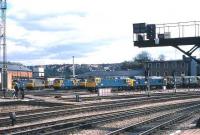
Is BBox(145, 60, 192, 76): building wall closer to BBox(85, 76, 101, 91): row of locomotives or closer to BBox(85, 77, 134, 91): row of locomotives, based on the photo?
BBox(85, 77, 134, 91): row of locomotives

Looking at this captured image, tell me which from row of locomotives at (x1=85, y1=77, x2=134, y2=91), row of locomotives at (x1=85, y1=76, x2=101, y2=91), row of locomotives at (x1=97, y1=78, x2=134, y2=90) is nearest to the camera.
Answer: row of locomotives at (x1=85, y1=76, x2=101, y2=91)

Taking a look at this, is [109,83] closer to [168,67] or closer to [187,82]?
[187,82]

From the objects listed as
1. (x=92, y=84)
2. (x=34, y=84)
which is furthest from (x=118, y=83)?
(x=34, y=84)

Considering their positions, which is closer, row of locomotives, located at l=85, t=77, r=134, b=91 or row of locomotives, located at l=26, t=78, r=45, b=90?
row of locomotives, located at l=85, t=77, r=134, b=91

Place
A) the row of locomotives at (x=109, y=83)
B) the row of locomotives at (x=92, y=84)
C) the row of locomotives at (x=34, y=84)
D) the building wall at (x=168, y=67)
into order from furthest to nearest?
the building wall at (x=168, y=67) < the row of locomotives at (x=34, y=84) < the row of locomotives at (x=109, y=83) < the row of locomotives at (x=92, y=84)

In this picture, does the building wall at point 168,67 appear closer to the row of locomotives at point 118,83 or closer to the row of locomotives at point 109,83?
the row of locomotives at point 118,83

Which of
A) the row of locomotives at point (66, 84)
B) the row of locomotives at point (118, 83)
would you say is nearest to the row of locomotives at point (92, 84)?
the row of locomotives at point (118, 83)

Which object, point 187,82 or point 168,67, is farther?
point 168,67

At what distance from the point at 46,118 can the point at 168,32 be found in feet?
27.2

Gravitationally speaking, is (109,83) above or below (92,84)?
above

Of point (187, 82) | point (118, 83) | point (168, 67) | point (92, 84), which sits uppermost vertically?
point (168, 67)

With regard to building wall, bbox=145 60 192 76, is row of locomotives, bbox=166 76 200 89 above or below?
below

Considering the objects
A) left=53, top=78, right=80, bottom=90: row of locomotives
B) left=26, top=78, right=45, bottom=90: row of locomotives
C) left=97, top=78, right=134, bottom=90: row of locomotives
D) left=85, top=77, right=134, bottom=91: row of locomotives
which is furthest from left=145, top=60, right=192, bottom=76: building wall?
left=53, top=78, right=80, bottom=90: row of locomotives

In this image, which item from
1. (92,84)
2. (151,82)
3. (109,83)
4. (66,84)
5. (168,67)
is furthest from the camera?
(168,67)
